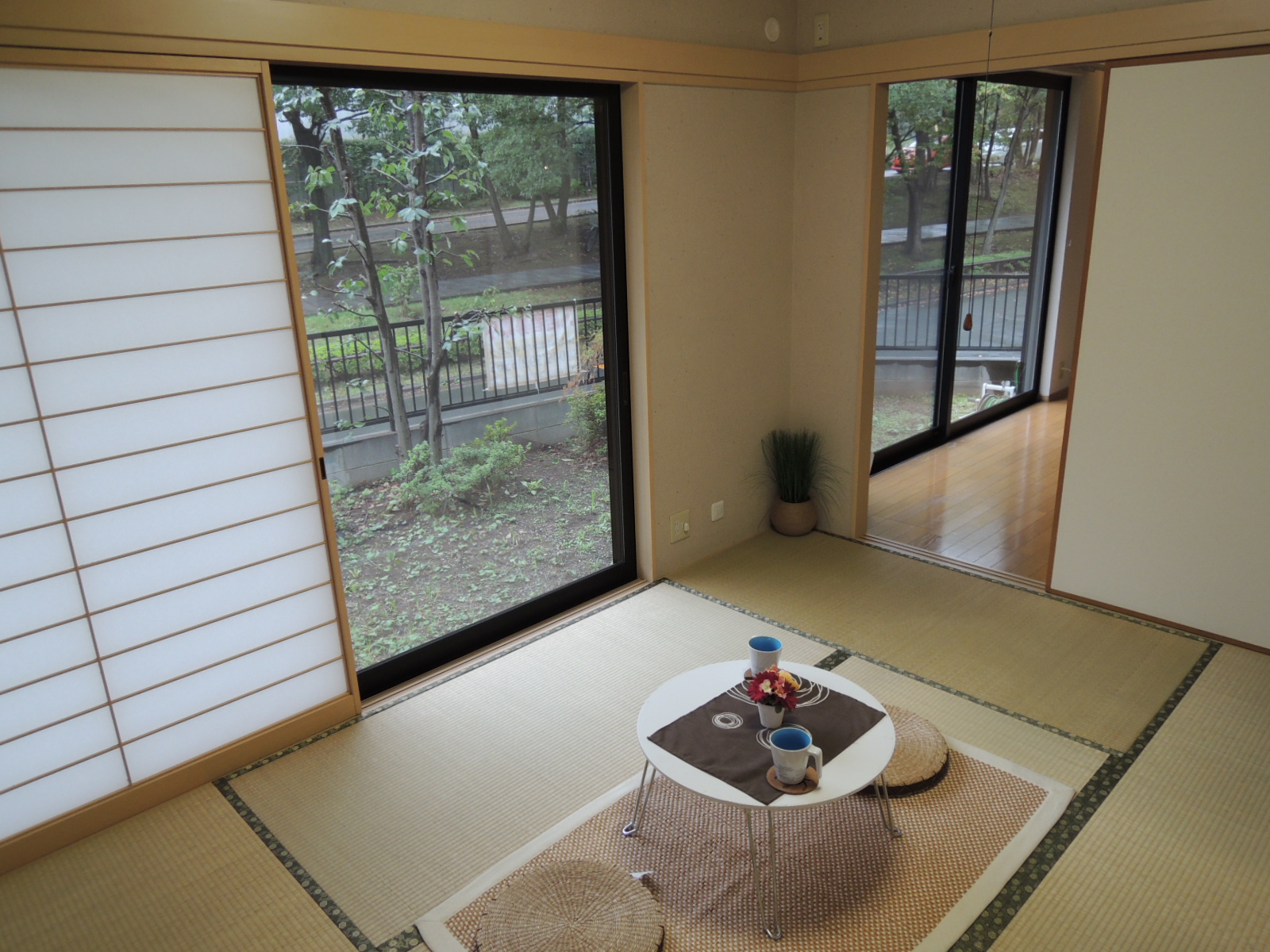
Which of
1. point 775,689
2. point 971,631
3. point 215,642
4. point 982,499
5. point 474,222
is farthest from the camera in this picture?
point 982,499

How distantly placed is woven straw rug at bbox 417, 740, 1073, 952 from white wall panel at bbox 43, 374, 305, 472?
1561 millimetres

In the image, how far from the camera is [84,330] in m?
2.49

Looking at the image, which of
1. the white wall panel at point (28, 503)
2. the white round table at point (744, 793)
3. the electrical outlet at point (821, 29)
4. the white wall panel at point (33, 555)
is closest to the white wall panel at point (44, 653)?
the white wall panel at point (33, 555)

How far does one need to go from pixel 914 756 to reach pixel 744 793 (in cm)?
86

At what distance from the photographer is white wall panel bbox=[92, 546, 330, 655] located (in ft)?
8.87

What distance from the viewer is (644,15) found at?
3.65 metres

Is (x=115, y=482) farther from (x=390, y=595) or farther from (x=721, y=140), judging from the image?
(x=721, y=140)

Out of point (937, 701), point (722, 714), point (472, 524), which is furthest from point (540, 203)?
point (937, 701)

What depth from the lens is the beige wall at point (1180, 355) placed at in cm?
Result: 326

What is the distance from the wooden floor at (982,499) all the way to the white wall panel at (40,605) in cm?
368

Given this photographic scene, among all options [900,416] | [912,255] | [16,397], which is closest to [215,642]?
[16,397]

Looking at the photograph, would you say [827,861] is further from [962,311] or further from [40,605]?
[962,311]

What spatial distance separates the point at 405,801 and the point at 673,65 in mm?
3022

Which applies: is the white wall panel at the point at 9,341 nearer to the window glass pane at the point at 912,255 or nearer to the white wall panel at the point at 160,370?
the white wall panel at the point at 160,370
